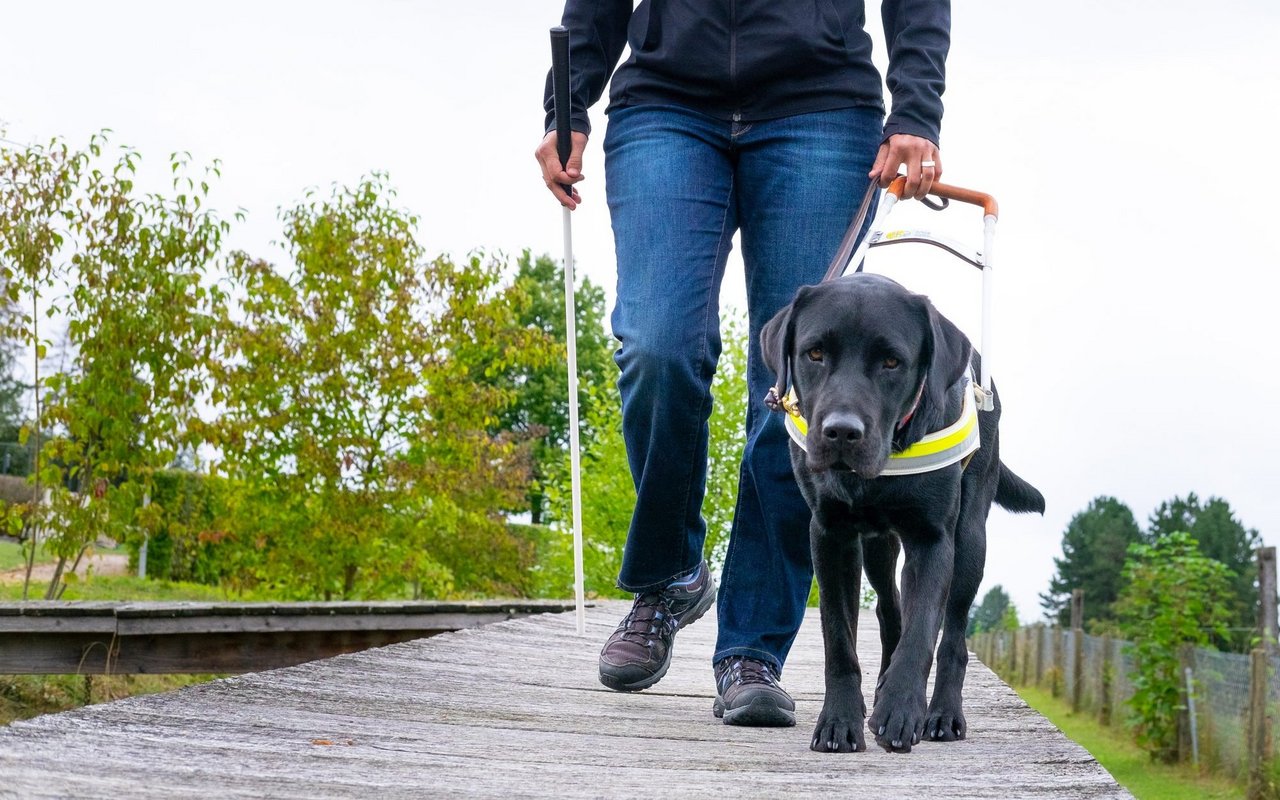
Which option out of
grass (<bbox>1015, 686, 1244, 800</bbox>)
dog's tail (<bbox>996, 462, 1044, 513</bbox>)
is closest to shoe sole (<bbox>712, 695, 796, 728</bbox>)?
dog's tail (<bbox>996, 462, 1044, 513</bbox>)

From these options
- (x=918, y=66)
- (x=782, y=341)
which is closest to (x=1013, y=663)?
(x=918, y=66)

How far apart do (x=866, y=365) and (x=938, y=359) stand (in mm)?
178

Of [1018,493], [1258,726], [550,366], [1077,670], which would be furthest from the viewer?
[550,366]

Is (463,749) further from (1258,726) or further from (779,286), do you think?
(1258,726)

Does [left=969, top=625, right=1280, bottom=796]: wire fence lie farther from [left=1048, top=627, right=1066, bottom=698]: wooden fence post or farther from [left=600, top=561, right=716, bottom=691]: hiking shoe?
[left=600, top=561, right=716, bottom=691]: hiking shoe

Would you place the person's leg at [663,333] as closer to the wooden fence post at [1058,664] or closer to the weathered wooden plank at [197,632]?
the weathered wooden plank at [197,632]

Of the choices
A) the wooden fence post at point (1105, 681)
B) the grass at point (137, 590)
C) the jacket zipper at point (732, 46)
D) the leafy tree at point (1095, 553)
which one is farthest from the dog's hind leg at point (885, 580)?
the leafy tree at point (1095, 553)

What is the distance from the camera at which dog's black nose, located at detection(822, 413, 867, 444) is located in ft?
8.22

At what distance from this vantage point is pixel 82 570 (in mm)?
25797

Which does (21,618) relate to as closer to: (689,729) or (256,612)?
(256,612)

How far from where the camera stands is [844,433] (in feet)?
8.25

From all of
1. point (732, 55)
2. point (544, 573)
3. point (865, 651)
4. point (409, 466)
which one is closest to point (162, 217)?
point (409, 466)

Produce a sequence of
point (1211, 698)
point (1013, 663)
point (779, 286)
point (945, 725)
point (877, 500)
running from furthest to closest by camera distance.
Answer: point (1013, 663) < point (1211, 698) < point (779, 286) < point (945, 725) < point (877, 500)

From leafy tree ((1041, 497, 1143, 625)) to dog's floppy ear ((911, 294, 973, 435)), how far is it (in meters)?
71.0
